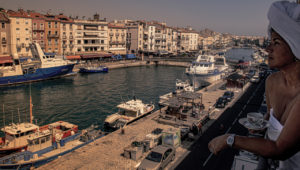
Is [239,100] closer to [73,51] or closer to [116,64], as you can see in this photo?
[116,64]

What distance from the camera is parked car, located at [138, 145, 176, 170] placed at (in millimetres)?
13906

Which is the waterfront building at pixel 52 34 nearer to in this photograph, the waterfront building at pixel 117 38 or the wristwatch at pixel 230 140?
the waterfront building at pixel 117 38

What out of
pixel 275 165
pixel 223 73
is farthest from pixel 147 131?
pixel 223 73

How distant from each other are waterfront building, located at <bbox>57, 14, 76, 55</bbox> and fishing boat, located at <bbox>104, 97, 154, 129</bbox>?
51530 mm

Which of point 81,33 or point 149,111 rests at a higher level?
point 81,33

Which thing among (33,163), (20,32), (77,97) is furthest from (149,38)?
(33,163)

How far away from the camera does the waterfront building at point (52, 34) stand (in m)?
66.6

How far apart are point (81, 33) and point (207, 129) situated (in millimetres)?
64530

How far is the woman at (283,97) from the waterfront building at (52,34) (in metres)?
71.9

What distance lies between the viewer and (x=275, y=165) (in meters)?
2.19

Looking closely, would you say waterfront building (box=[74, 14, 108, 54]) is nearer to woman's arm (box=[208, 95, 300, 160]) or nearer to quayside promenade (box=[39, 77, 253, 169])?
quayside promenade (box=[39, 77, 253, 169])

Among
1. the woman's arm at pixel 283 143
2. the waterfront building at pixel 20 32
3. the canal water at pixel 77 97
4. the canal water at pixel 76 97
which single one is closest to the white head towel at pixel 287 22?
the woman's arm at pixel 283 143

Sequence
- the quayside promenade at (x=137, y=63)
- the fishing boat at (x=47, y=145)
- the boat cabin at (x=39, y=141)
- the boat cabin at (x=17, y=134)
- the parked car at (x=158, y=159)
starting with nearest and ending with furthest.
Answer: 1. the parked car at (x=158, y=159)
2. the fishing boat at (x=47, y=145)
3. the boat cabin at (x=39, y=141)
4. the boat cabin at (x=17, y=134)
5. the quayside promenade at (x=137, y=63)

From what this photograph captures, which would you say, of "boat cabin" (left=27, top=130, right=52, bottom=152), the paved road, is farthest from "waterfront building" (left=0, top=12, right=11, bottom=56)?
the paved road
